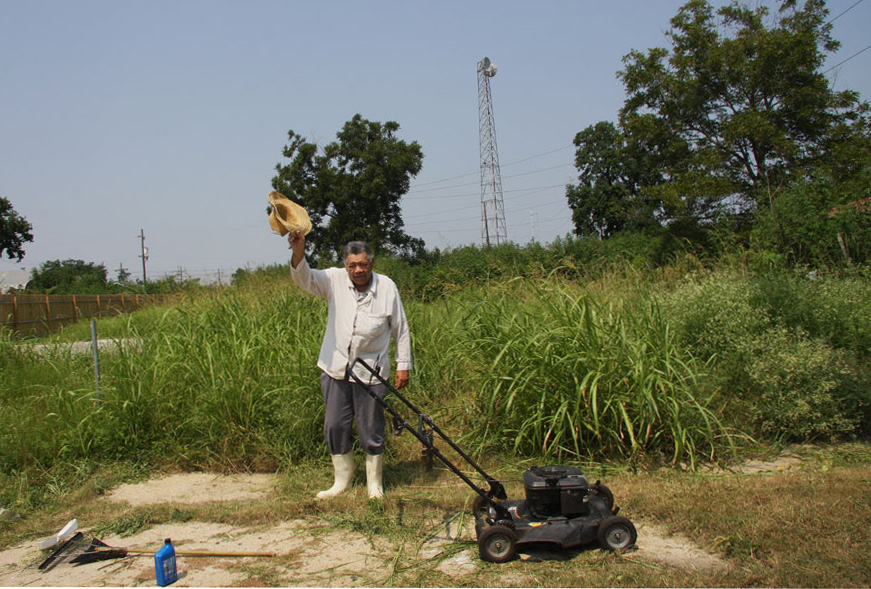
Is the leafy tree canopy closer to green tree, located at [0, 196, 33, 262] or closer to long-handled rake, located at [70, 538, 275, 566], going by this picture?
long-handled rake, located at [70, 538, 275, 566]

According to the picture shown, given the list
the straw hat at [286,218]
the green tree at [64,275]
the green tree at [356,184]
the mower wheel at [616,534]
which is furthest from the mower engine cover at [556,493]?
the green tree at [64,275]

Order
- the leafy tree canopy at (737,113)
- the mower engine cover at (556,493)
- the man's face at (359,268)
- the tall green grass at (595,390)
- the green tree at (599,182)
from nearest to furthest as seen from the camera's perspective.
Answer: the mower engine cover at (556,493) → the man's face at (359,268) → the tall green grass at (595,390) → the leafy tree canopy at (737,113) → the green tree at (599,182)

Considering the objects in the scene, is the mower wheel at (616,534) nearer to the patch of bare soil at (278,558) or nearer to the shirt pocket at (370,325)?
the patch of bare soil at (278,558)

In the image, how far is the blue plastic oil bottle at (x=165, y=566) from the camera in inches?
115

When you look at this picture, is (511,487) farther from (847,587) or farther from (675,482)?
(847,587)

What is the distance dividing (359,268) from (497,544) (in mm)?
1968

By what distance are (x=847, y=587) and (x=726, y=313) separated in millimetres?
3432

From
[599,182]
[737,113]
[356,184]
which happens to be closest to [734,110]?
[737,113]

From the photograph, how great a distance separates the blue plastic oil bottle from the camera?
9.59 feet

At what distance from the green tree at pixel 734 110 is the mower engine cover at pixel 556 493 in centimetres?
1558

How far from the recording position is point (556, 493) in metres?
3.21

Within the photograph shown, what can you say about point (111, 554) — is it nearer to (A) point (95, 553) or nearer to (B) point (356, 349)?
(A) point (95, 553)

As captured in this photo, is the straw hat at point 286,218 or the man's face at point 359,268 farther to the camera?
the man's face at point 359,268

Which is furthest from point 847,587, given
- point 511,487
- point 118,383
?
point 118,383
